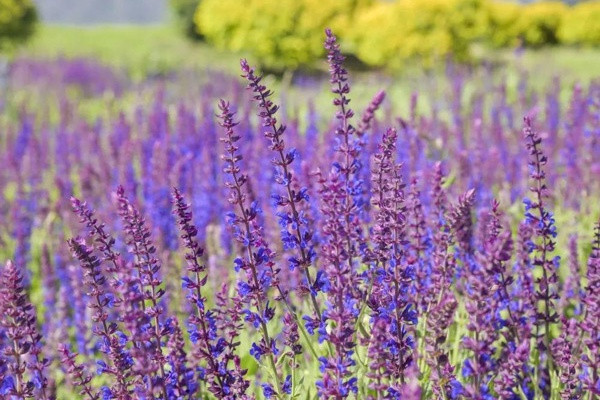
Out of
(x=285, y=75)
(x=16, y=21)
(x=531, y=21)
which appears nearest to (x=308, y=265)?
(x=285, y=75)

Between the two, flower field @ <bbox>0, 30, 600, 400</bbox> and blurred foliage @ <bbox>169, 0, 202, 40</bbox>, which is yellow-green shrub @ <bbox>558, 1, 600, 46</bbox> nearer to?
blurred foliage @ <bbox>169, 0, 202, 40</bbox>

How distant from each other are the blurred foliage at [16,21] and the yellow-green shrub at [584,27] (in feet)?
76.4

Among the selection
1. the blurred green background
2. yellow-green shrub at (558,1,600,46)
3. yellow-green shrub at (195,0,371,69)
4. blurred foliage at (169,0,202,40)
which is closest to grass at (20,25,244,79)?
the blurred green background

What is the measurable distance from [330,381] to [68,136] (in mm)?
7055

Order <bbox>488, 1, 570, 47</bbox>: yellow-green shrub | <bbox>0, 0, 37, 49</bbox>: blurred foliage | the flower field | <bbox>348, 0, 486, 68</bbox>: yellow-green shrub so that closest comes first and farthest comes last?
1. the flower field
2. <bbox>348, 0, 486, 68</bbox>: yellow-green shrub
3. <bbox>0, 0, 37, 49</bbox>: blurred foliage
4. <bbox>488, 1, 570, 47</bbox>: yellow-green shrub

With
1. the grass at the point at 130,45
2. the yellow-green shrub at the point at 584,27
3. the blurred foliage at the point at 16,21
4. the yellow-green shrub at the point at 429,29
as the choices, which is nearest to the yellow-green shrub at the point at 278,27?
the yellow-green shrub at the point at 429,29

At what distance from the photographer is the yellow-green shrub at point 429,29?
18.0 meters

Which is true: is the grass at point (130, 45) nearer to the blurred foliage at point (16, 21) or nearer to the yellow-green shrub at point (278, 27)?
the blurred foliage at point (16, 21)

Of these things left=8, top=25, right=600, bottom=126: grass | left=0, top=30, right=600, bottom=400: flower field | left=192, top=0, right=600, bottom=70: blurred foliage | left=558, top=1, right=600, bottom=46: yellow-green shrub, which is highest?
left=558, top=1, right=600, bottom=46: yellow-green shrub

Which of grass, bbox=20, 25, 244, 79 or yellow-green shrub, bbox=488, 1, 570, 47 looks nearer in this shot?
grass, bbox=20, 25, 244, 79

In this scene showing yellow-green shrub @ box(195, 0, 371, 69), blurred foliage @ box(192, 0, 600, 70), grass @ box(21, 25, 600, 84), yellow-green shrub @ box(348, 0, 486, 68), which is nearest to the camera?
yellow-green shrub @ box(348, 0, 486, 68)

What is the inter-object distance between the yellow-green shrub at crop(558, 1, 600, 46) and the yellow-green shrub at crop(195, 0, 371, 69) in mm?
16375

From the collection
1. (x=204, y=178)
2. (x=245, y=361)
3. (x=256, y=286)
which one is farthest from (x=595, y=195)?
(x=256, y=286)

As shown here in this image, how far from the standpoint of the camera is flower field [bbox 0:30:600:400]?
195cm
